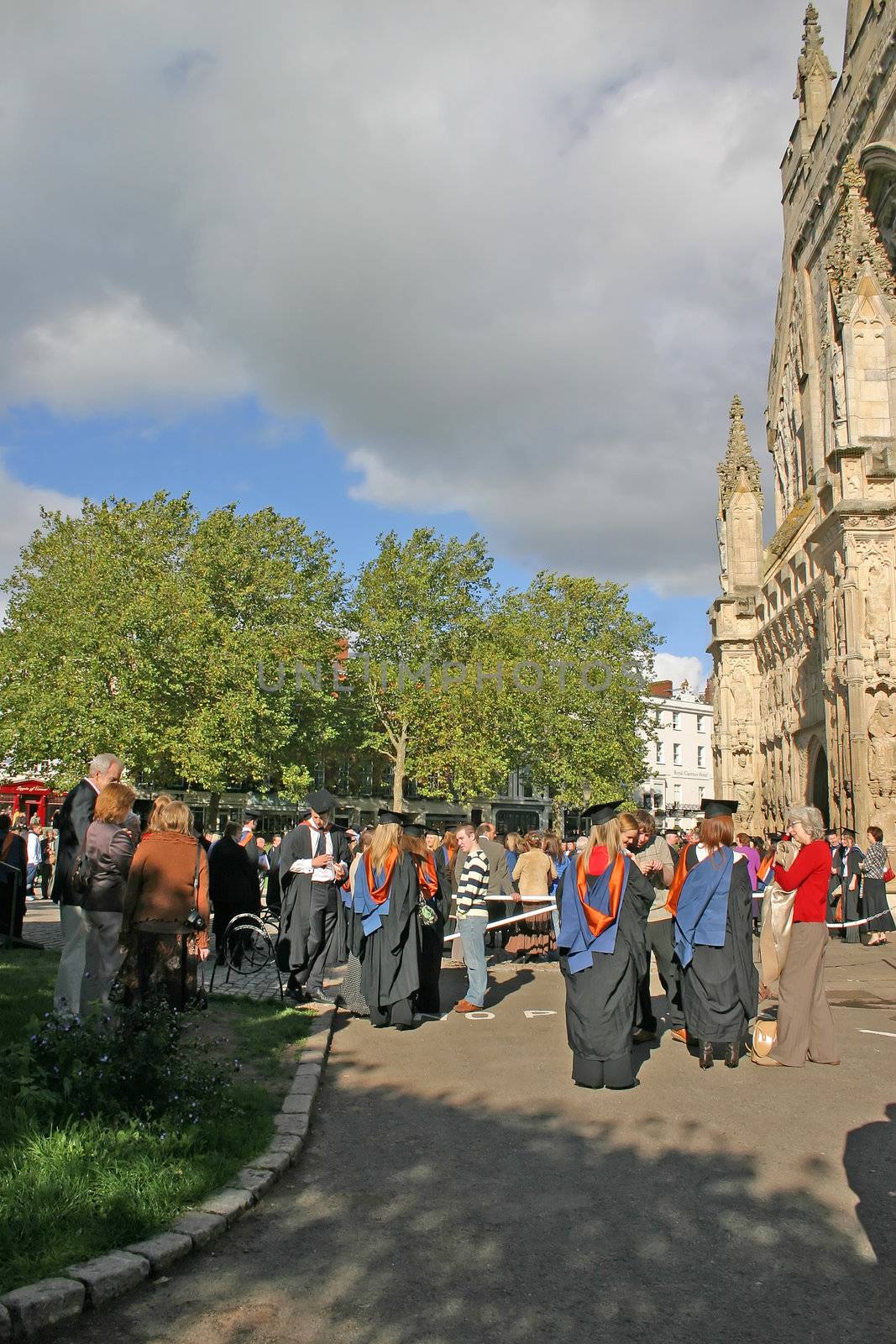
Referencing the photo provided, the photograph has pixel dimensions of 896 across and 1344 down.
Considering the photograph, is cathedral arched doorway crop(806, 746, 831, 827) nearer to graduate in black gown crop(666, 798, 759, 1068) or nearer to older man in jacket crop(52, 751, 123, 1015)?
graduate in black gown crop(666, 798, 759, 1068)

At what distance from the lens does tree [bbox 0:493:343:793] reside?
116 feet

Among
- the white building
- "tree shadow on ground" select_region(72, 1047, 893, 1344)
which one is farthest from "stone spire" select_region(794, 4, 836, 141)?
the white building

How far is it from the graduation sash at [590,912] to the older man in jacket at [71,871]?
12.0ft

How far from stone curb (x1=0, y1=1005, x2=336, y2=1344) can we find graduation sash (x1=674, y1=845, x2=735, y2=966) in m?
3.60

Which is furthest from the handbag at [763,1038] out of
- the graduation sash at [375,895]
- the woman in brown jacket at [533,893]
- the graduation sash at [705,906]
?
the woman in brown jacket at [533,893]

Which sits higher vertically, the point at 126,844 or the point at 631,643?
the point at 631,643

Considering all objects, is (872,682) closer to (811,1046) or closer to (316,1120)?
(811,1046)

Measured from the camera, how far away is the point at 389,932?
916cm

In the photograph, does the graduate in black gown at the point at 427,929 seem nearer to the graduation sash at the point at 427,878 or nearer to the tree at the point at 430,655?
the graduation sash at the point at 427,878

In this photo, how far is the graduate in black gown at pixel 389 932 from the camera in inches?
359

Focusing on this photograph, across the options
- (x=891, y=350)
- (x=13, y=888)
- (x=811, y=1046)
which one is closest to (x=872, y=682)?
(x=891, y=350)

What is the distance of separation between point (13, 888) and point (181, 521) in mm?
30411

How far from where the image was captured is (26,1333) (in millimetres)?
3367

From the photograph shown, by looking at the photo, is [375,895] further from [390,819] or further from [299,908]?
[299,908]
